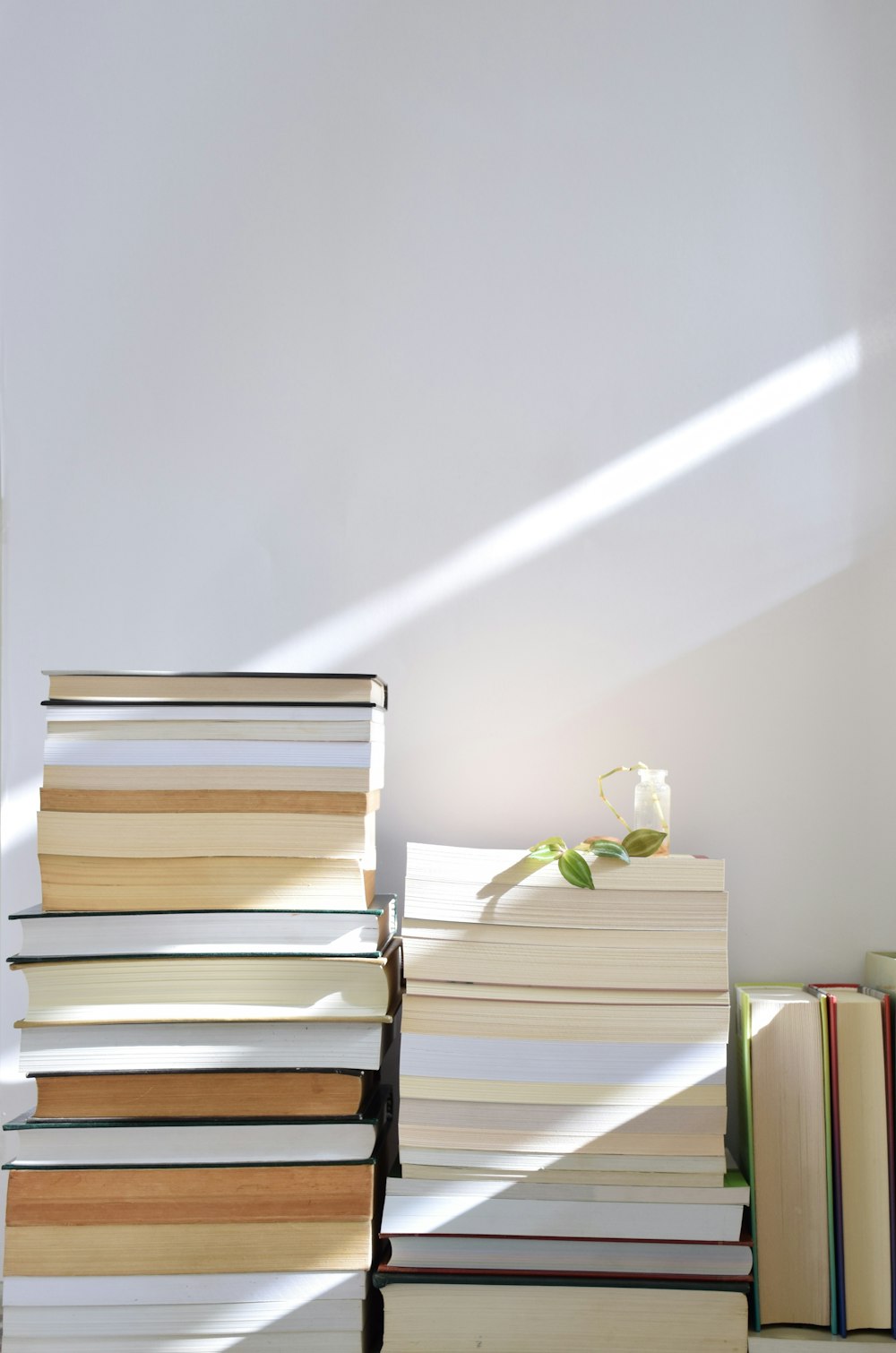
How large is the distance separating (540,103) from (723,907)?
1032 millimetres

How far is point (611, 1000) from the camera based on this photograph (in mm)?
1071

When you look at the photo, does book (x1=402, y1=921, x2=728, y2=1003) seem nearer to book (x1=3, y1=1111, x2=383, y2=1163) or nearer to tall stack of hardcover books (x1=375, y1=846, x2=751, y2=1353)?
tall stack of hardcover books (x1=375, y1=846, x2=751, y2=1353)

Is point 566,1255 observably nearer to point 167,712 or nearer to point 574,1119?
point 574,1119

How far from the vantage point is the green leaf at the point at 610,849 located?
108cm

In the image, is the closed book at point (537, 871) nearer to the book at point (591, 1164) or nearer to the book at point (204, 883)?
the book at point (204, 883)

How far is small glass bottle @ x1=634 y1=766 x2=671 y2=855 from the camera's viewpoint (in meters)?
1.19

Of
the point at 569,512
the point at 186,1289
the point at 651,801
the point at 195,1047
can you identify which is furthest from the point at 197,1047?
the point at 569,512

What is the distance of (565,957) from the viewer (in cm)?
108

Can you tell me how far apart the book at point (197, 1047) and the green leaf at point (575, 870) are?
9.0 inches

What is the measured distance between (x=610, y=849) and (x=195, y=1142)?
1.65 ft

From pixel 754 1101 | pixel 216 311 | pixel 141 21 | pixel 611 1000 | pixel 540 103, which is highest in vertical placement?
pixel 141 21

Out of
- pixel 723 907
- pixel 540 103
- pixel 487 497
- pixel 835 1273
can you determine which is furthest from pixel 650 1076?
pixel 540 103

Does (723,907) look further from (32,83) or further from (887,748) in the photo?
(32,83)

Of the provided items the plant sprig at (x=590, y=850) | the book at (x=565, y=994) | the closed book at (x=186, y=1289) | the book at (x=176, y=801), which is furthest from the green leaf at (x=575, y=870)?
the closed book at (x=186, y=1289)
